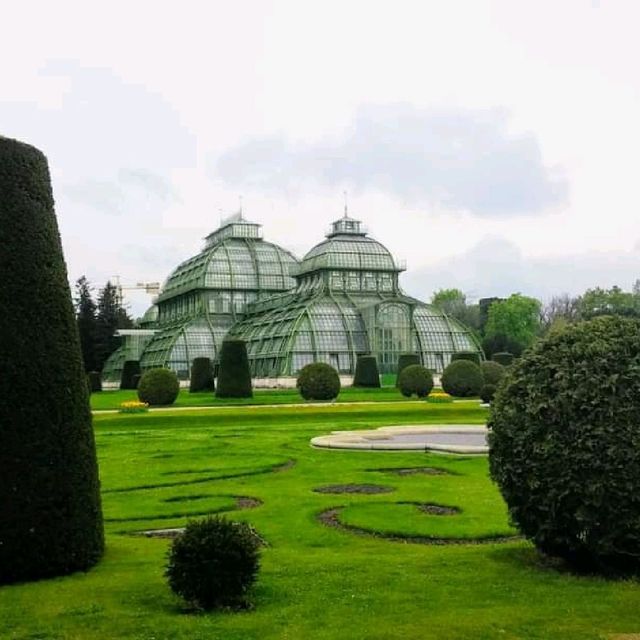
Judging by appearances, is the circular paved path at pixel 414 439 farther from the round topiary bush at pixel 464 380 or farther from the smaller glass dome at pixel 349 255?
the smaller glass dome at pixel 349 255

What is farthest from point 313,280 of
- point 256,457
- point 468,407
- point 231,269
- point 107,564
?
point 107,564

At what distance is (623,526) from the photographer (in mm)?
8047

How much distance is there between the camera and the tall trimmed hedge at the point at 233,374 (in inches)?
1828

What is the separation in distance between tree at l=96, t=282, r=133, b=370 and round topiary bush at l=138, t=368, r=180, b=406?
51.1 meters

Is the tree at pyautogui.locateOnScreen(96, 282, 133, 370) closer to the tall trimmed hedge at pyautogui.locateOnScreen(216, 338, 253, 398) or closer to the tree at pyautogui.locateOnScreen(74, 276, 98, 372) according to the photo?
the tree at pyautogui.locateOnScreen(74, 276, 98, 372)

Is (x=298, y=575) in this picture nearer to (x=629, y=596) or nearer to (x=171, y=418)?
(x=629, y=596)

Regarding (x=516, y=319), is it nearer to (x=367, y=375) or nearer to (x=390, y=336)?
(x=390, y=336)

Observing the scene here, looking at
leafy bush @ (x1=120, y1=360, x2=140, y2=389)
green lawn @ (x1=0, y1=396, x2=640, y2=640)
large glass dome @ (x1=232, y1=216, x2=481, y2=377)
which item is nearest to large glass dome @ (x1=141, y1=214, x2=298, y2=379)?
large glass dome @ (x1=232, y1=216, x2=481, y2=377)

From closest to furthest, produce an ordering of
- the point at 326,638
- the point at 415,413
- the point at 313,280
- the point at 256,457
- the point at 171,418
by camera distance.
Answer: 1. the point at 326,638
2. the point at 256,457
3. the point at 171,418
4. the point at 415,413
5. the point at 313,280

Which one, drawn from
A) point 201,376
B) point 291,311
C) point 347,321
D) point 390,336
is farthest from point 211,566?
point 291,311

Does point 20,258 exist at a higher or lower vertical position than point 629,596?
higher

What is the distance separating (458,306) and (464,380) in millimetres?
81161

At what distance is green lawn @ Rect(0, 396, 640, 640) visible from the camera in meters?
6.88

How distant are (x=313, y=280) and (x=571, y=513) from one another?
7265 cm
